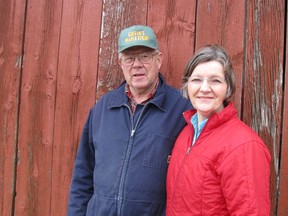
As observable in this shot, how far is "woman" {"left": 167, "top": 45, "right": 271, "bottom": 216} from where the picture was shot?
1.40m

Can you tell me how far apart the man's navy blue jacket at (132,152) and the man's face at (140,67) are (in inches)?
3.4

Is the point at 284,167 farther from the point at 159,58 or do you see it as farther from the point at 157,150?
the point at 159,58

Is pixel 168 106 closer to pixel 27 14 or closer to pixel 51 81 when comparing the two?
pixel 51 81

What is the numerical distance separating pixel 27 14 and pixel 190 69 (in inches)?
57.0

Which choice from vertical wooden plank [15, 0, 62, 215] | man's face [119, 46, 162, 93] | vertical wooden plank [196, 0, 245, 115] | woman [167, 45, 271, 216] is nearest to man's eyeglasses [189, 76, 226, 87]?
woman [167, 45, 271, 216]

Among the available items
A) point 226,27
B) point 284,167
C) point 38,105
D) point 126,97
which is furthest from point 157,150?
point 38,105

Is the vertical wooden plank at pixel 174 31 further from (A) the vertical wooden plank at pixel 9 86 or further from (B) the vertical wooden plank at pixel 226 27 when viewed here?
(A) the vertical wooden plank at pixel 9 86

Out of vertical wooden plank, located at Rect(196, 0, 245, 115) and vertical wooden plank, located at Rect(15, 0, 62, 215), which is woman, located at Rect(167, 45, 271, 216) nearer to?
vertical wooden plank, located at Rect(196, 0, 245, 115)

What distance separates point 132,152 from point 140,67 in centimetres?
49

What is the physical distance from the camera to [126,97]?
6.92ft

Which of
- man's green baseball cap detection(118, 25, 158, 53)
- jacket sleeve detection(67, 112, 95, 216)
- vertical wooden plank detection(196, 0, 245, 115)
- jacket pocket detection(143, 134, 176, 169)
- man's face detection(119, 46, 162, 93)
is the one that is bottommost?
jacket sleeve detection(67, 112, 95, 216)

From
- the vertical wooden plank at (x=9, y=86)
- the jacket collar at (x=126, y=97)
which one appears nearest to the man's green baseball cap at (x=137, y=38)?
the jacket collar at (x=126, y=97)

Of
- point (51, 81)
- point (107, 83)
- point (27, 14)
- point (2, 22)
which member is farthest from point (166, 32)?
point (2, 22)

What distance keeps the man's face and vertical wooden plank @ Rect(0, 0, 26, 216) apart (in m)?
0.95
